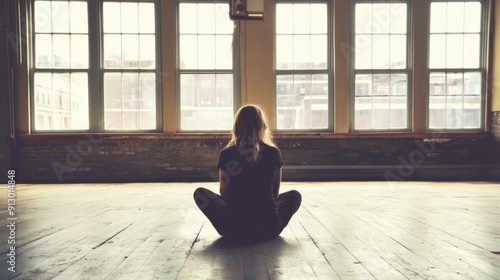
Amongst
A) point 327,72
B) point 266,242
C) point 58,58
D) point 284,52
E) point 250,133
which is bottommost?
point 266,242

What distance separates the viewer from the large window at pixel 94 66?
686 centimetres

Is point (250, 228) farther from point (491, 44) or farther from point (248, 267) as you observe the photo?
point (491, 44)

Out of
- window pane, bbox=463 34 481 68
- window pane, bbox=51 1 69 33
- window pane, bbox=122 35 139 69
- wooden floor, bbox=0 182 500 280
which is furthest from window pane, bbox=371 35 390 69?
window pane, bbox=51 1 69 33

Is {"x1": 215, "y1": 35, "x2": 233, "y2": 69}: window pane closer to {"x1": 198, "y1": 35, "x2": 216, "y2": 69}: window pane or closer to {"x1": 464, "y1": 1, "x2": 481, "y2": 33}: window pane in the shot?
{"x1": 198, "y1": 35, "x2": 216, "y2": 69}: window pane

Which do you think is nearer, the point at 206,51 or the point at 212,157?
the point at 212,157

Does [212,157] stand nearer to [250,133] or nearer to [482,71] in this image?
[250,133]

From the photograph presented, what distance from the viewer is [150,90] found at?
693 cm

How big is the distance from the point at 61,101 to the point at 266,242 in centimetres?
588

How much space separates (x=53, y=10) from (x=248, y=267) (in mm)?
6832

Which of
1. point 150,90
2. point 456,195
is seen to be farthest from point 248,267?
point 150,90

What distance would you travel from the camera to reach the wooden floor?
6.03 feet

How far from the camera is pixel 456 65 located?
711 cm

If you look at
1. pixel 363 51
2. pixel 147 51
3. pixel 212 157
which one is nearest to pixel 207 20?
pixel 147 51

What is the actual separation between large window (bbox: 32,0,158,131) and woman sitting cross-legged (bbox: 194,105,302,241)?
489 cm
